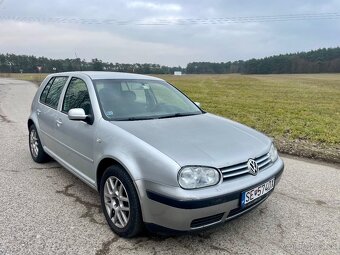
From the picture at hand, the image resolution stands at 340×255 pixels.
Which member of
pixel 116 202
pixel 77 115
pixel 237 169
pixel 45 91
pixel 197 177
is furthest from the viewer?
pixel 45 91

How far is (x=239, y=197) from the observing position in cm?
264

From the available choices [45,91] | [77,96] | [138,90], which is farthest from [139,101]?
[45,91]

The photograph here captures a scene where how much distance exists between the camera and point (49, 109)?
14.9 feet

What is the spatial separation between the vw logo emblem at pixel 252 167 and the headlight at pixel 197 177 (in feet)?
1.26

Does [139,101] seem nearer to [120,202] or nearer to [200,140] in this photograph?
[200,140]

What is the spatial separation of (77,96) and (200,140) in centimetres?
184

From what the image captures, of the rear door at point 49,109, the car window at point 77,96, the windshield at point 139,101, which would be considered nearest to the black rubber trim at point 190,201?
the windshield at point 139,101

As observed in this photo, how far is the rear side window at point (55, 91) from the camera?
445cm

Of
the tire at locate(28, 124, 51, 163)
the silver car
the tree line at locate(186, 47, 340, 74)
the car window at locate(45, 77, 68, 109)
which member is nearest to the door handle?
the silver car

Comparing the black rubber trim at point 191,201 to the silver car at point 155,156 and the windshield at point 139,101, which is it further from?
the windshield at point 139,101

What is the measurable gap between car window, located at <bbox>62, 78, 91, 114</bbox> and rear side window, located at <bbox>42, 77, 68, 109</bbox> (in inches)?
12.0

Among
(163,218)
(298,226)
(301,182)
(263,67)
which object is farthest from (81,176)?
(263,67)

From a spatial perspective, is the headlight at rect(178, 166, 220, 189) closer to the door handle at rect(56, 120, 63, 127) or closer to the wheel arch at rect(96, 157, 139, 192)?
the wheel arch at rect(96, 157, 139, 192)

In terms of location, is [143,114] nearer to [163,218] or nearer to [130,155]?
[130,155]
